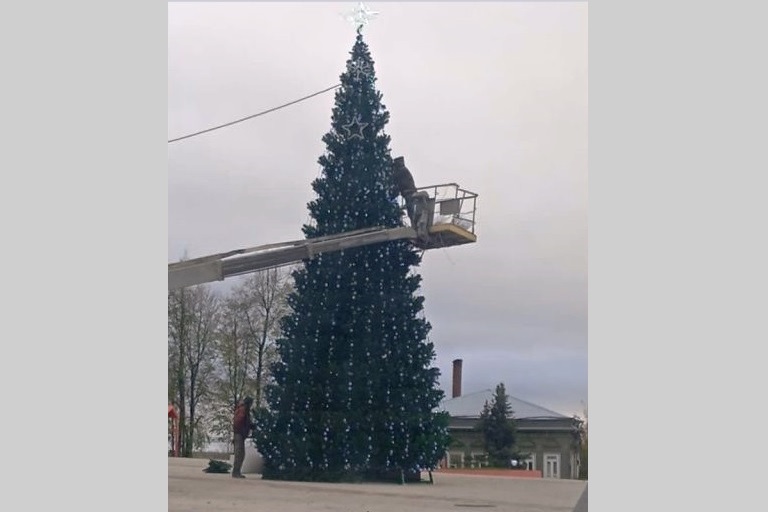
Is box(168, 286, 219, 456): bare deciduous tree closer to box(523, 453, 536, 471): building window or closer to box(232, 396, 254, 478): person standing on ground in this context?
box(232, 396, 254, 478): person standing on ground

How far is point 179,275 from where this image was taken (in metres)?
10.6

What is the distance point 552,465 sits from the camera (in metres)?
11.6

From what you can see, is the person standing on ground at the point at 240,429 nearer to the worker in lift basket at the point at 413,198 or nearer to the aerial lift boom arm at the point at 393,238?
the aerial lift boom arm at the point at 393,238

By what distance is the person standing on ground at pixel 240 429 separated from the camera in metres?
11.8

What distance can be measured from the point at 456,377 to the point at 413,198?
2.23m

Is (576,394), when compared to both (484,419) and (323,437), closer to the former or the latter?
(484,419)

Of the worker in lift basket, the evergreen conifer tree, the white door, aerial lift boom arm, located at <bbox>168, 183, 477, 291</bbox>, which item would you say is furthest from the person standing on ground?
the white door

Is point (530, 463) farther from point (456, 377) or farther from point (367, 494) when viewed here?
point (367, 494)

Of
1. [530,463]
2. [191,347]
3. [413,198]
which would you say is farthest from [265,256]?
[530,463]

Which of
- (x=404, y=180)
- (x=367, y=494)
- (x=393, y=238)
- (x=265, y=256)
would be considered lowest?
(x=367, y=494)

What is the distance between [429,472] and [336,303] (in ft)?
7.62

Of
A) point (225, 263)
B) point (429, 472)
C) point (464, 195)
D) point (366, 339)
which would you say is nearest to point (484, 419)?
→ point (429, 472)

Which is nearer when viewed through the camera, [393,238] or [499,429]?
[499,429]

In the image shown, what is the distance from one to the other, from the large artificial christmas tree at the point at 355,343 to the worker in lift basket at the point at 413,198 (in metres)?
0.15
